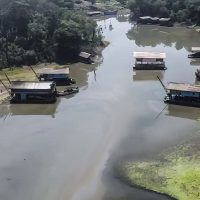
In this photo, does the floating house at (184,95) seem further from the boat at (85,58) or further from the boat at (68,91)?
the boat at (85,58)

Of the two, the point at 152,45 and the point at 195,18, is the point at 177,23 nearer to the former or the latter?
the point at 195,18

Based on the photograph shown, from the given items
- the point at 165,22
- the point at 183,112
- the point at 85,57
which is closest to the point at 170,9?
the point at 165,22

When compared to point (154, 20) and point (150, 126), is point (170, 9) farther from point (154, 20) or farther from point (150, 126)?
point (150, 126)

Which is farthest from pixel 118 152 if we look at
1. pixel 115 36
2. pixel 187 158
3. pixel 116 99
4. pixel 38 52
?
pixel 115 36

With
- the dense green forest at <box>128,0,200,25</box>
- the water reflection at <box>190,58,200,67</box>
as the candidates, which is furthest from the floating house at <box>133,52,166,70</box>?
the dense green forest at <box>128,0,200,25</box>

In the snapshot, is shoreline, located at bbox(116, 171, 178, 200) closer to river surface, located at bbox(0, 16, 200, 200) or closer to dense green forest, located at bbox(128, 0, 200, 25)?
river surface, located at bbox(0, 16, 200, 200)
